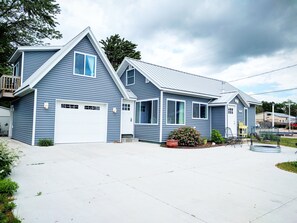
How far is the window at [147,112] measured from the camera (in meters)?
12.9

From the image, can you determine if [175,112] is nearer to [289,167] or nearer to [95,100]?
[95,100]

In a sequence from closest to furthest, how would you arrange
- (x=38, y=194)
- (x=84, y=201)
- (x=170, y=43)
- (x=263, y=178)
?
(x=84, y=201)
(x=38, y=194)
(x=263, y=178)
(x=170, y=43)

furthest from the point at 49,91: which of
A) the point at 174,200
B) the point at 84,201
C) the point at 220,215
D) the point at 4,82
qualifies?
the point at 220,215

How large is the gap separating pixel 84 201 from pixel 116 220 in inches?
35.6

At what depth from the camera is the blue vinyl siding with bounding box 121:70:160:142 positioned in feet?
41.5

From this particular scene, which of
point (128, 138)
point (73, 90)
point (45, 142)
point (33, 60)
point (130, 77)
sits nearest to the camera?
point (45, 142)

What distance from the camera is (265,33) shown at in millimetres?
14266

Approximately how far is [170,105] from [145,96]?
1.88 meters

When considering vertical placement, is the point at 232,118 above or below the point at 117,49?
below

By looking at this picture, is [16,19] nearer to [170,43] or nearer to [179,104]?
[170,43]

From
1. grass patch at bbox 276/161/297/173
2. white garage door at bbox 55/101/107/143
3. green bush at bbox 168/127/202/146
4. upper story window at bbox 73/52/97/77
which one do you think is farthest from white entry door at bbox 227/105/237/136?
upper story window at bbox 73/52/97/77

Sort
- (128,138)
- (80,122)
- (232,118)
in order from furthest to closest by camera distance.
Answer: (232,118) → (128,138) → (80,122)

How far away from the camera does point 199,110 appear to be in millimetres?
14758

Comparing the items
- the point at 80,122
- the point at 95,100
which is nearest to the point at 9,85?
the point at 80,122
